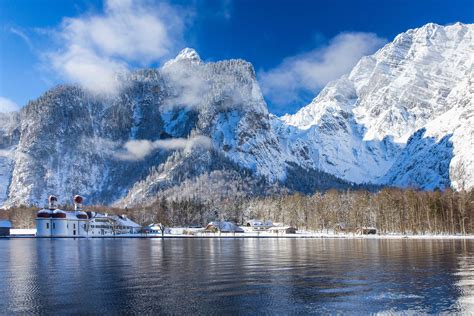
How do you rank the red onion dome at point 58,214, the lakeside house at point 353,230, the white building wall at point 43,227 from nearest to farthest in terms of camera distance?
the lakeside house at point 353,230 → the white building wall at point 43,227 → the red onion dome at point 58,214

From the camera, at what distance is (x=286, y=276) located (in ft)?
152

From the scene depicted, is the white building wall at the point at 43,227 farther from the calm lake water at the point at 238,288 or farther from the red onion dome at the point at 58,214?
the calm lake water at the point at 238,288

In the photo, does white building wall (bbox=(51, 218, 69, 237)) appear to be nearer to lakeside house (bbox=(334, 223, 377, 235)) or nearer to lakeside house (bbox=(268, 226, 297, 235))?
lakeside house (bbox=(268, 226, 297, 235))

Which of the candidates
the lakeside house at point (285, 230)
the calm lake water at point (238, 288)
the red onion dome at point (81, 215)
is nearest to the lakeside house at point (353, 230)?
the lakeside house at point (285, 230)

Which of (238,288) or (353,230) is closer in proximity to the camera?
(238,288)

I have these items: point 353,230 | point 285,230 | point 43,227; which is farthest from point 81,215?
point 353,230

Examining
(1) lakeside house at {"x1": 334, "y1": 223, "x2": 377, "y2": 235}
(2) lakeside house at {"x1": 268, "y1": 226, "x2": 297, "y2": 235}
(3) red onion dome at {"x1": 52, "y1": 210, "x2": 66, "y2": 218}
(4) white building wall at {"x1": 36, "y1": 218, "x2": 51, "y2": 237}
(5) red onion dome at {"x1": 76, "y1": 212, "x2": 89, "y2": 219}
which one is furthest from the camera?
(5) red onion dome at {"x1": 76, "y1": 212, "x2": 89, "y2": 219}

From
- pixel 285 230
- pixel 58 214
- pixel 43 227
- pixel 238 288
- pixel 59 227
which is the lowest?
pixel 285 230

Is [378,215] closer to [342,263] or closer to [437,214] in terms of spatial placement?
[437,214]

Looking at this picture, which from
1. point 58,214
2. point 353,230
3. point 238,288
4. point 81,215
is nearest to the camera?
point 238,288

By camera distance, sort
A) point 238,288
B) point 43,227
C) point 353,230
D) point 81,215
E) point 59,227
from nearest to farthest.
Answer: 1. point 238,288
2. point 353,230
3. point 43,227
4. point 59,227
5. point 81,215

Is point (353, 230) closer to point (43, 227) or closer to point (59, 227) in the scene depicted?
point (59, 227)

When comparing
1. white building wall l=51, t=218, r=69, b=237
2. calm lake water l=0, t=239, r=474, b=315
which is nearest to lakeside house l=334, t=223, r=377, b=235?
white building wall l=51, t=218, r=69, b=237

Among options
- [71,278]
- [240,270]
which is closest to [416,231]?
[240,270]
